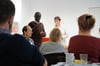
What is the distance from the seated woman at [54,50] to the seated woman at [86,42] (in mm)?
194

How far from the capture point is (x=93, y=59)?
2.72 m

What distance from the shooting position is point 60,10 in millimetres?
7199

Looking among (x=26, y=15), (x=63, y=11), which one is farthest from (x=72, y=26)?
(x=26, y=15)

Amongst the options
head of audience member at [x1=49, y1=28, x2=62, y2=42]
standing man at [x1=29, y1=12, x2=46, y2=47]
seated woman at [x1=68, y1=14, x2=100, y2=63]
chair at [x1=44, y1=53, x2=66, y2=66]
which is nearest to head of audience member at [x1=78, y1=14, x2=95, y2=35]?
seated woman at [x1=68, y1=14, x2=100, y2=63]

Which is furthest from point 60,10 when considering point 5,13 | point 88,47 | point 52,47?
point 5,13

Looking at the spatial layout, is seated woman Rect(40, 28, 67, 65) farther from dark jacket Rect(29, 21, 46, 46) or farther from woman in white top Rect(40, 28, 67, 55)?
dark jacket Rect(29, 21, 46, 46)

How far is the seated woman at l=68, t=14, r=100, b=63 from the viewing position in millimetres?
2703

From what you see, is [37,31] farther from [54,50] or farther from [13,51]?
[13,51]

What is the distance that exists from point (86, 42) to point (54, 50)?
54cm

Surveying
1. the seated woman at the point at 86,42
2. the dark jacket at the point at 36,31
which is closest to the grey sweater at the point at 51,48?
the seated woman at the point at 86,42

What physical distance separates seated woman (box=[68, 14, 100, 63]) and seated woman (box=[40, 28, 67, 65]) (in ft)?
0.64

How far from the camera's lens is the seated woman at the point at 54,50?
9.43 feet

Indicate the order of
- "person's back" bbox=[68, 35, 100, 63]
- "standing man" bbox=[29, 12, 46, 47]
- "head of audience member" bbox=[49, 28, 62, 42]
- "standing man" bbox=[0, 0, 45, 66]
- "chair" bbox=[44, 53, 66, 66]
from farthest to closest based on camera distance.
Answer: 1. "standing man" bbox=[29, 12, 46, 47]
2. "head of audience member" bbox=[49, 28, 62, 42]
3. "chair" bbox=[44, 53, 66, 66]
4. "person's back" bbox=[68, 35, 100, 63]
5. "standing man" bbox=[0, 0, 45, 66]

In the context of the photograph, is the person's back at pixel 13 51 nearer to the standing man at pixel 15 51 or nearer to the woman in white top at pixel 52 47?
the standing man at pixel 15 51
